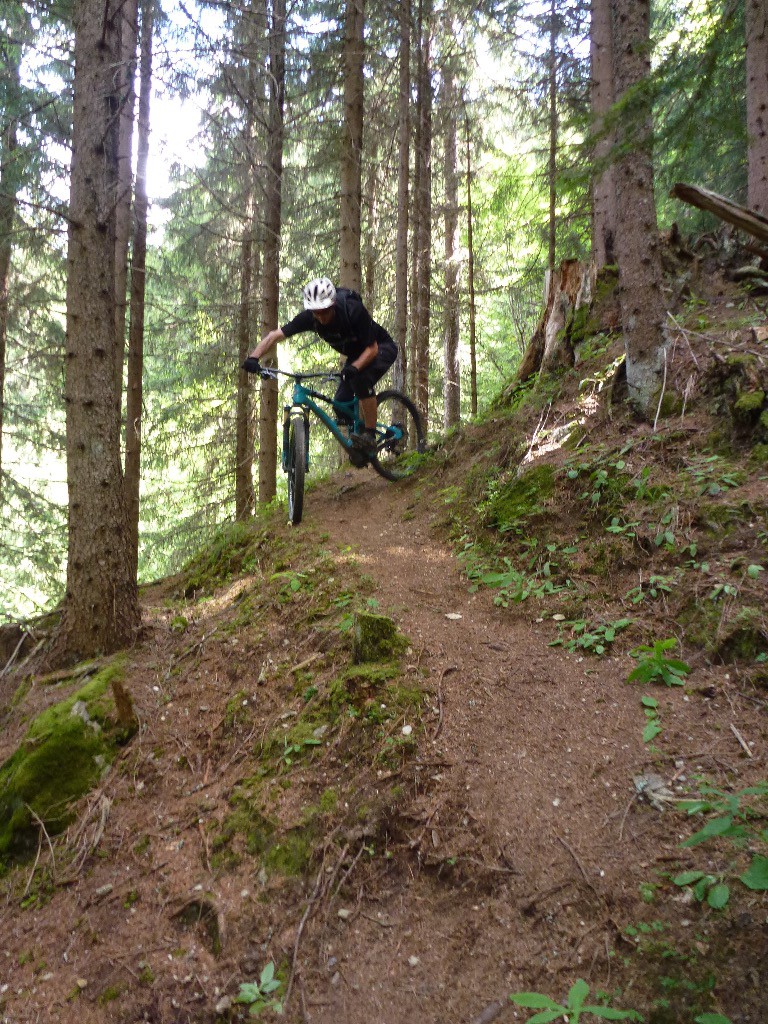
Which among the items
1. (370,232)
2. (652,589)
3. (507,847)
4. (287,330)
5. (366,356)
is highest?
(370,232)

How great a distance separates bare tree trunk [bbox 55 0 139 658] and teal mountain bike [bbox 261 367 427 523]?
1.83 metres

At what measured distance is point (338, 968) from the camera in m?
2.47

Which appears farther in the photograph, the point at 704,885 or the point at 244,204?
the point at 244,204

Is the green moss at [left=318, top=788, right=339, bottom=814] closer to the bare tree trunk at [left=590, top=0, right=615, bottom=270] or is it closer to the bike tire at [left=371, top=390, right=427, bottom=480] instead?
the bike tire at [left=371, top=390, right=427, bottom=480]

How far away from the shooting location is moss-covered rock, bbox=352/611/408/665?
153 inches

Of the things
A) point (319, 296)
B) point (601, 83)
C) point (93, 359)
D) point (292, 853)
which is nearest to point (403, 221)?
point (601, 83)

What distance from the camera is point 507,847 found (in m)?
2.68

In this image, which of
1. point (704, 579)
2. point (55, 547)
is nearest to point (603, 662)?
point (704, 579)

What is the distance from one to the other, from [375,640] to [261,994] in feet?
6.29

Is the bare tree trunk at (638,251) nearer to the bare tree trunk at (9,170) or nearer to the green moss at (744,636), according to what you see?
the green moss at (744,636)

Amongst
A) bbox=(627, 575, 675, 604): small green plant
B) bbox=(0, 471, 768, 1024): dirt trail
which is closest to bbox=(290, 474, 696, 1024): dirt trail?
bbox=(0, 471, 768, 1024): dirt trail

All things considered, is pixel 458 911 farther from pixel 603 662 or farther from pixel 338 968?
pixel 603 662

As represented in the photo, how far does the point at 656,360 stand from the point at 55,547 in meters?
11.1

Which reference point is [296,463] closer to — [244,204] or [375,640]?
[375,640]
